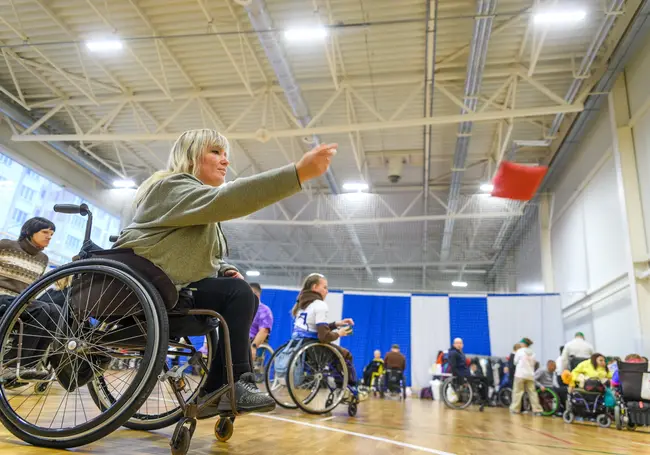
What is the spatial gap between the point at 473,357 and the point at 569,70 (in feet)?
18.2

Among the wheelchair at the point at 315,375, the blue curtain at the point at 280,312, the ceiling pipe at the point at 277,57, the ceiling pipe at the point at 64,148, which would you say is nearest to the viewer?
the wheelchair at the point at 315,375

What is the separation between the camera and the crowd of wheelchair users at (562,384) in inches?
188

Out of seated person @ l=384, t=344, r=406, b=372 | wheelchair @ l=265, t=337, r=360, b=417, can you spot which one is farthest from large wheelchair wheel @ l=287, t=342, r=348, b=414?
seated person @ l=384, t=344, r=406, b=372

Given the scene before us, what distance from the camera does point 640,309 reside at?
564 cm

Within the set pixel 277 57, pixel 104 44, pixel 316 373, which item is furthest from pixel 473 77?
pixel 104 44

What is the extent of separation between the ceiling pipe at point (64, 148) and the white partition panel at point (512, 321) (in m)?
8.75

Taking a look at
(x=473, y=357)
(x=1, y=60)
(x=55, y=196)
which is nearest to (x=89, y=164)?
(x=55, y=196)

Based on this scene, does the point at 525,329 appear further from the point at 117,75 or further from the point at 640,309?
the point at 117,75

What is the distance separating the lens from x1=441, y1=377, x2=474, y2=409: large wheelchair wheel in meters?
6.74

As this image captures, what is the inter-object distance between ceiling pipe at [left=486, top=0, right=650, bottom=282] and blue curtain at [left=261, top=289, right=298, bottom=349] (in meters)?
5.41

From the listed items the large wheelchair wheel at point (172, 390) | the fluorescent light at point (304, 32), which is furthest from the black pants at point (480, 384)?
the large wheelchair wheel at point (172, 390)

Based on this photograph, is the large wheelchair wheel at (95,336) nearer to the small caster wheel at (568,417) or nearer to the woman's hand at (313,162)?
the woman's hand at (313,162)

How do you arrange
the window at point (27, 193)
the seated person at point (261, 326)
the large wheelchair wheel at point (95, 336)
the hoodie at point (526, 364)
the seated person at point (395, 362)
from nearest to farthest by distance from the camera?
the large wheelchair wheel at point (95, 336), the seated person at point (261, 326), the hoodie at point (526, 364), the window at point (27, 193), the seated person at point (395, 362)

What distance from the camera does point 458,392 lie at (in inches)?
270
